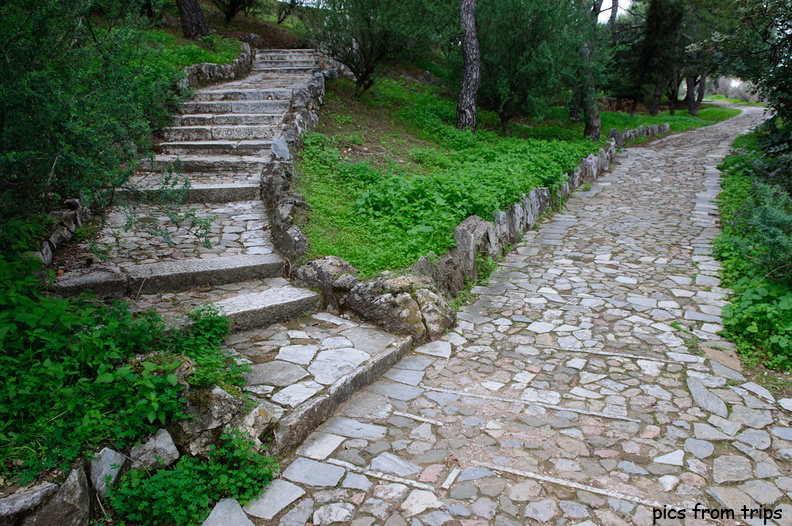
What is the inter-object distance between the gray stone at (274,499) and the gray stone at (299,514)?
6cm

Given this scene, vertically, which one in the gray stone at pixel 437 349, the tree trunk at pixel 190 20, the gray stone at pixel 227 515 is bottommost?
the gray stone at pixel 437 349

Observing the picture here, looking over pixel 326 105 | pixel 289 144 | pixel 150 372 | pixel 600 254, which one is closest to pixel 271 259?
pixel 150 372

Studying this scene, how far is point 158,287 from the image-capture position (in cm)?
481

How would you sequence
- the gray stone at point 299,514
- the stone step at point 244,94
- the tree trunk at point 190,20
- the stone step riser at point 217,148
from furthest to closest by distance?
the tree trunk at point 190,20 → the stone step at point 244,94 → the stone step riser at point 217,148 → the gray stone at point 299,514

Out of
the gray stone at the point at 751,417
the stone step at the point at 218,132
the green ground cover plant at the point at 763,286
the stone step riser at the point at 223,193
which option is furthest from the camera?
the stone step at the point at 218,132

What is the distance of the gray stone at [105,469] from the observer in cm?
268

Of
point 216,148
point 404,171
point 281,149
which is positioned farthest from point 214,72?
point 404,171

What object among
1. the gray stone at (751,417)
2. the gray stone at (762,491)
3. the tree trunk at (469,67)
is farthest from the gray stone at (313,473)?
the tree trunk at (469,67)

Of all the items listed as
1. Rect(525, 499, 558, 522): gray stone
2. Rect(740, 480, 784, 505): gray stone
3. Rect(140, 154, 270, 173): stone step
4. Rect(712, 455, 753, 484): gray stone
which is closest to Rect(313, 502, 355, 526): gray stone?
Rect(525, 499, 558, 522): gray stone

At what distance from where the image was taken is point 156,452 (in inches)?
113

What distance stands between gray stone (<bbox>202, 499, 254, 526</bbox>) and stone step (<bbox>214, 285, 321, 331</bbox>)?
186 cm

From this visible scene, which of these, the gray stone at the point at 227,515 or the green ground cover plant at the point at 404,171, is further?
the green ground cover plant at the point at 404,171

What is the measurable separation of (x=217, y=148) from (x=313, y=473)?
7.01m

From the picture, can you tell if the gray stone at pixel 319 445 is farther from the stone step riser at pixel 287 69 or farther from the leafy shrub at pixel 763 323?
the stone step riser at pixel 287 69
